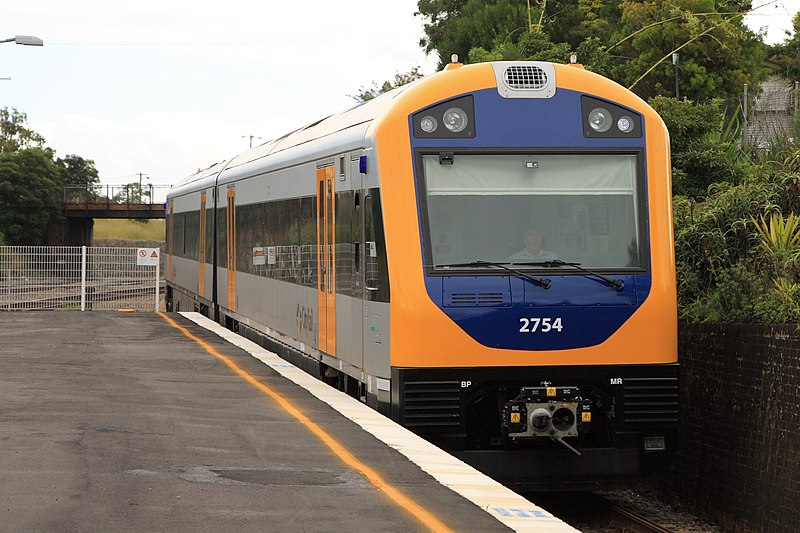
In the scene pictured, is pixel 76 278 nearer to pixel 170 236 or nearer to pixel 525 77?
pixel 170 236

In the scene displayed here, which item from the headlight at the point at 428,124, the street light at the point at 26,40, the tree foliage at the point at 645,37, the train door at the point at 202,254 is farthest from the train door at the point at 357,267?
the tree foliage at the point at 645,37

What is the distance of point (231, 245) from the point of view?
2308 cm

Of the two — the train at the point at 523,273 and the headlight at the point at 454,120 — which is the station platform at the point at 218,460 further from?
the headlight at the point at 454,120

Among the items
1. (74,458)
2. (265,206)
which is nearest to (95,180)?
(265,206)

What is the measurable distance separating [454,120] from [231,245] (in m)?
11.5

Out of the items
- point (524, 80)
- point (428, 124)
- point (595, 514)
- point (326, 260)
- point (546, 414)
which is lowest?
point (595, 514)

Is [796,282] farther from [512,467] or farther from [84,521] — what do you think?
[84,521]

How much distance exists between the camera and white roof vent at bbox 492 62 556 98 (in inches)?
481

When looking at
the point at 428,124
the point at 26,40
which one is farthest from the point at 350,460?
the point at 26,40

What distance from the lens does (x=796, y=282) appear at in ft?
46.4

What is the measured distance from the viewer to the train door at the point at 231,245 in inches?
896

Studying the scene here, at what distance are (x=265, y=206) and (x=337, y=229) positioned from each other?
17.3 feet

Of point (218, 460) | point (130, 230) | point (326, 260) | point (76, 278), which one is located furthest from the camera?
point (130, 230)

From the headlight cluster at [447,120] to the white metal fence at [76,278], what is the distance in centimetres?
2725
